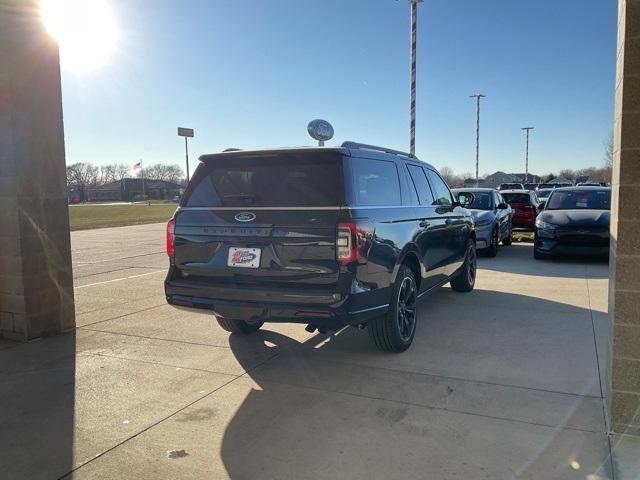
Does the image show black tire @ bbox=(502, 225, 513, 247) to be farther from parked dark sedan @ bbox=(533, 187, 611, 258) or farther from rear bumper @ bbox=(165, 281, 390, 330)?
rear bumper @ bbox=(165, 281, 390, 330)

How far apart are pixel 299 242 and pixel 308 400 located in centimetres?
120

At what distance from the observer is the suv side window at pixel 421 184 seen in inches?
234

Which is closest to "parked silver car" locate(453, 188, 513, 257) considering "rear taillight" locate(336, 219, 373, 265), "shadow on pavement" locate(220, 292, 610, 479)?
"shadow on pavement" locate(220, 292, 610, 479)

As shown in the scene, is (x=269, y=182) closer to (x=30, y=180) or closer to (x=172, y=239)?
(x=172, y=239)

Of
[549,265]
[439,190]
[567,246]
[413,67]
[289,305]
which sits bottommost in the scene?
[549,265]

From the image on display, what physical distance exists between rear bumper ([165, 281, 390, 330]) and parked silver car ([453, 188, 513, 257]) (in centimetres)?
774

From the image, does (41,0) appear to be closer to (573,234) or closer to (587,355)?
(587,355)

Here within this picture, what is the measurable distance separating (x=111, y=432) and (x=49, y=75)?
3.88m

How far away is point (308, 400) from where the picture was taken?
13.3 feet

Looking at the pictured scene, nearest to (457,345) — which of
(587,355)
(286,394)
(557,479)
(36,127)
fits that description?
(587,355)

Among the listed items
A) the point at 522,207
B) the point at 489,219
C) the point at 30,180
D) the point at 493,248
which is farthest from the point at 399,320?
the point at 522,207

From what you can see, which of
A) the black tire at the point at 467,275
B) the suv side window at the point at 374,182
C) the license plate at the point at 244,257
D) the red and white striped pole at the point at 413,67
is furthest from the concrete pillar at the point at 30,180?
the red and white striped pole at the point at 413,67

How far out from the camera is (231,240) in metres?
4.39

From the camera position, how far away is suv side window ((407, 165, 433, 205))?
234 inches
